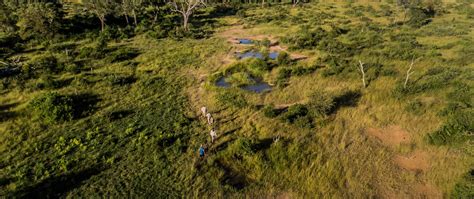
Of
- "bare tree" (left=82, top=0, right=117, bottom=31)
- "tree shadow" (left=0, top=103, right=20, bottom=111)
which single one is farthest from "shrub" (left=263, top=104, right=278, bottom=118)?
"bare tree" (left=82, top=0, right=117, bottom=31)

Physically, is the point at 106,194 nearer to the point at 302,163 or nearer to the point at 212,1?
the point at 302,163

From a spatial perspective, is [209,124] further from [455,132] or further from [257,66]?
[455,132]

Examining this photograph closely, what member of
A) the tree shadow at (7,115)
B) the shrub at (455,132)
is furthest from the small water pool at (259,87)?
the tree shadow at (7,115)

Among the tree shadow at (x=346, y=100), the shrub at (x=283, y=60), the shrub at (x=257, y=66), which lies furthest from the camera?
the shrub at (x=283, y=60)

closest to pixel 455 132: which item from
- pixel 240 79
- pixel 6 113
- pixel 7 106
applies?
pixel 240 79

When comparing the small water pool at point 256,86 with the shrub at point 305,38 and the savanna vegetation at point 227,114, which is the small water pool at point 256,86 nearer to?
the savanna vegetation at point 227,114
